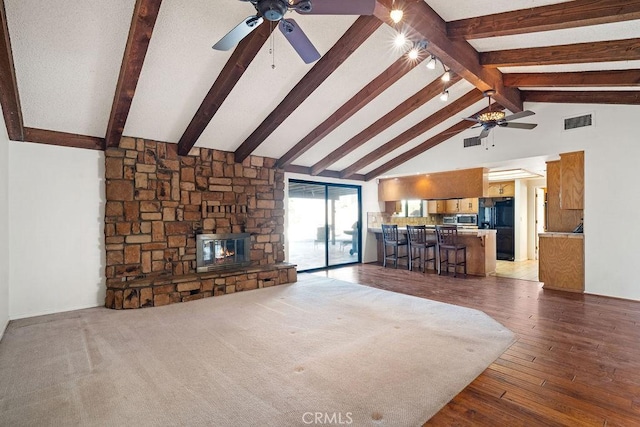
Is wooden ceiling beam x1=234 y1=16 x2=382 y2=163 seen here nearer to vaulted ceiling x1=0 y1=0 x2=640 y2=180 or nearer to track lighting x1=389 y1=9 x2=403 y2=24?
vaulted ceiling x1=0 y1=0 x2=640 y2=180

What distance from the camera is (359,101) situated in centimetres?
443

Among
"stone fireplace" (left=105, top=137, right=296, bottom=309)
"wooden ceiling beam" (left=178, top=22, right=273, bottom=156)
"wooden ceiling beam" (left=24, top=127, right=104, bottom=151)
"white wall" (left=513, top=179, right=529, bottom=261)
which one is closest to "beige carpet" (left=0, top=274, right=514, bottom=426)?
"stone fireplace" (left=105, top=137, right=296, bottom=309)

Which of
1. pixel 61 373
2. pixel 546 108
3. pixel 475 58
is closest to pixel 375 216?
pixel 546 108

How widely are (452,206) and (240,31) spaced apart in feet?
26.5

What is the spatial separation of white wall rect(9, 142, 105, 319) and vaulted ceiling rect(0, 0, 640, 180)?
1.00 feet

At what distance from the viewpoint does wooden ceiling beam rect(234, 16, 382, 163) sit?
3.17m

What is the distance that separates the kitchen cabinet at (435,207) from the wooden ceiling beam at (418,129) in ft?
9.22

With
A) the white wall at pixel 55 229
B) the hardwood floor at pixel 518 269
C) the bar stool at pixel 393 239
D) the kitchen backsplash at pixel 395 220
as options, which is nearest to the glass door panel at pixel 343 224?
the kitchen backsplash at pixel 395 220

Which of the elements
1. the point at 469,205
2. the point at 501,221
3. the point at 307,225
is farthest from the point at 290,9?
the point at 501,221

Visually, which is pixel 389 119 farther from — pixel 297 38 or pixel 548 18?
pixel 297 38

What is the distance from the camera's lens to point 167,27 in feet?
9.52

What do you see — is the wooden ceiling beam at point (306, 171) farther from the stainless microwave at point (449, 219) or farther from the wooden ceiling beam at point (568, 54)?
the wooden ceiling beam at point (568, 54)

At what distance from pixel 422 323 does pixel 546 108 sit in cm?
460

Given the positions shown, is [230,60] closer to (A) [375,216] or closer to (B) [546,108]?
(B) [546,108]
